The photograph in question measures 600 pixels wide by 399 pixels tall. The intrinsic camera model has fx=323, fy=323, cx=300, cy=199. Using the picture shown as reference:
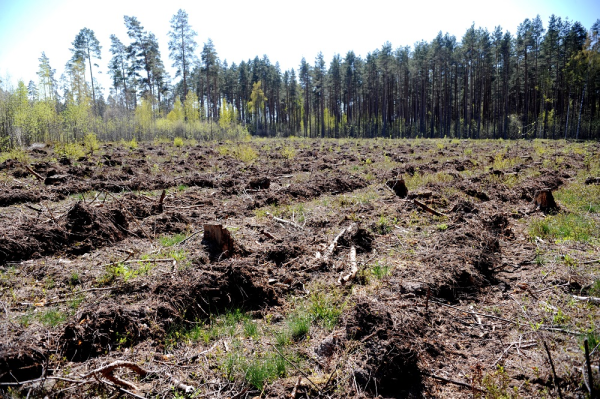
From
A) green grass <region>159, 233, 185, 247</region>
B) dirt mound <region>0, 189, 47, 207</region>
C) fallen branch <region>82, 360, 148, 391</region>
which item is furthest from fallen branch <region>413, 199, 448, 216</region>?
dirt mound <region>0, 189, 47, 207</region>

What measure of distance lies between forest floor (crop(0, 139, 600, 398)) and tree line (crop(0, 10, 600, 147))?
25049 millimetres

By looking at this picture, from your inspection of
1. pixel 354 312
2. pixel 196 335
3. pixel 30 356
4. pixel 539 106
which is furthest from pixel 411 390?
pixel 539 106

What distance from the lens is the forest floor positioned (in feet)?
9.18

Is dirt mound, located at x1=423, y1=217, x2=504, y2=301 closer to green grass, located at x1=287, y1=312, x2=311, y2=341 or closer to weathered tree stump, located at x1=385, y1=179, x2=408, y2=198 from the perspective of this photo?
green grass, located at x1=287, y1=312, x2=311, y2=341

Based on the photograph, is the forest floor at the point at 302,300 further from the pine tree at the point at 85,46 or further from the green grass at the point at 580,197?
the pine tree at the point at 85,46

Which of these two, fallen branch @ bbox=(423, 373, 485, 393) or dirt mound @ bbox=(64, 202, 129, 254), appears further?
dirt mound @ bbox=(64, 202, 129, 254)

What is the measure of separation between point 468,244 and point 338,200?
4.31m

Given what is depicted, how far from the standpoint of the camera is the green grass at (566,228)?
18.7ft

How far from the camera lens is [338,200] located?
9352 millimetres

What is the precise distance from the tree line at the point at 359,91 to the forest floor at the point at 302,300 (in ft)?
82.2

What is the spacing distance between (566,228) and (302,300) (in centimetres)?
537

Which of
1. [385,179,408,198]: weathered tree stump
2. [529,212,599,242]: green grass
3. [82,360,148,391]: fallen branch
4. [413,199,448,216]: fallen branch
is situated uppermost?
[385,179,408,198]: weathered tree stump

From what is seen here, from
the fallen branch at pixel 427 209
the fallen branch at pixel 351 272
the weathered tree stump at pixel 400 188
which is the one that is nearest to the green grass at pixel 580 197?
the fallen branch at pixel 427 209

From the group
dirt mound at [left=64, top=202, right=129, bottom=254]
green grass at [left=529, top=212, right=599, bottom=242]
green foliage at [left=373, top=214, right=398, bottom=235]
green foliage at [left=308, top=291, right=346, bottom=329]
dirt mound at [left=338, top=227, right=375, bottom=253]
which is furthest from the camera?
green foliage at [left=373, top=214, right=398, bottom=235]
